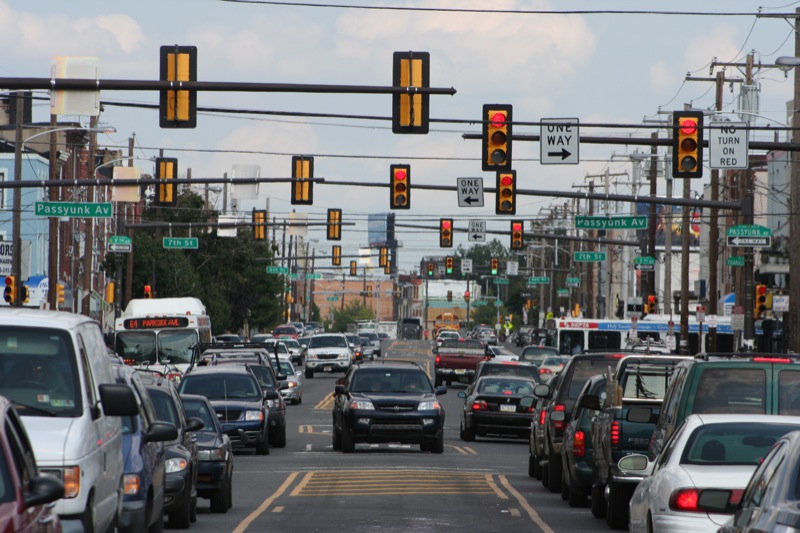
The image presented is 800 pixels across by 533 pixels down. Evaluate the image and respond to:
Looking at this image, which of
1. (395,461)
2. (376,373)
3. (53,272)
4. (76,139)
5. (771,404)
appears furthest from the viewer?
(76,139)

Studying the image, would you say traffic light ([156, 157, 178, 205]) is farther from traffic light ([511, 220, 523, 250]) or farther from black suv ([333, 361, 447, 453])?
traffic light ([511, 220, 523, 250])

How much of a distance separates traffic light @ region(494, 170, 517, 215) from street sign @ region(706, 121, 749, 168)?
15.8 ft

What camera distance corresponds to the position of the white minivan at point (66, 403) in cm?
1047

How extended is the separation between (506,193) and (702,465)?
22.6 meters

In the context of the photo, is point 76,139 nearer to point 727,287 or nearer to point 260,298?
point 260,298

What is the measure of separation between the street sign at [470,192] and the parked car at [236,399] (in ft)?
37.4

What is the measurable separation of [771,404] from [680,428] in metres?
2.23

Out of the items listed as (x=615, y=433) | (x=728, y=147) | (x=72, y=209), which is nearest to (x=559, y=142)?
(x=728, y=147)

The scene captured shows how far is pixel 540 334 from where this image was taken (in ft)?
324

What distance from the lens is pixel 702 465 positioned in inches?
461

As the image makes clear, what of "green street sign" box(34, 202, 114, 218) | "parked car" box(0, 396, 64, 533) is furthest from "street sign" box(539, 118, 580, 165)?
"parked car" box(0, 396, 64, 533)

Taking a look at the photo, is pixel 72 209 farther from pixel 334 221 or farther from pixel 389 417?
pixel 389 417

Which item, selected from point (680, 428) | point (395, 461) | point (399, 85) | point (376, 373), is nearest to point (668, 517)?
point (680, 428)

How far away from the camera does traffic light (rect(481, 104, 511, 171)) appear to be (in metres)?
27.8
